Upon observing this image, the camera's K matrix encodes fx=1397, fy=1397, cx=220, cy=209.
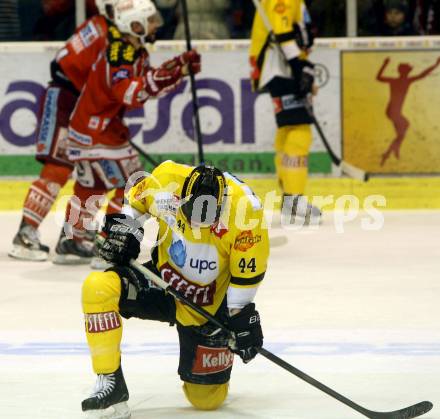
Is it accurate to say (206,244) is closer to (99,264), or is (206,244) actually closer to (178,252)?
(178,252)

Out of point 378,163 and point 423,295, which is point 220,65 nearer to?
point 378,163

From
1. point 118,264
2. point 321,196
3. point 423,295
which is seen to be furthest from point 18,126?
point 118,264

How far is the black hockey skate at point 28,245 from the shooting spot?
300 inches

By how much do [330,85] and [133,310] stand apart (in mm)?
5116

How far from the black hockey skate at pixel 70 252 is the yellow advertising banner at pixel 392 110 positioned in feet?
7.97

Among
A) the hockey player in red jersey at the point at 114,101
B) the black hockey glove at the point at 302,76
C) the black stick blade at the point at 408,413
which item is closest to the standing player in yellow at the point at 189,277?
the black stick blade at the point at 408,413

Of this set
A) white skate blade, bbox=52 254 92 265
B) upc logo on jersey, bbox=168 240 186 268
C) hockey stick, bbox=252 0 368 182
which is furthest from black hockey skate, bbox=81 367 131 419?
hockey stick, bbox=252 0 368 182

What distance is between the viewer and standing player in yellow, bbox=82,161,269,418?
4.21 metres

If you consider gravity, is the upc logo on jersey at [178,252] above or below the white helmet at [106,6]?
below

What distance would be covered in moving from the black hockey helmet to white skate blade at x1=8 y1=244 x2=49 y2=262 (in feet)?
11.4

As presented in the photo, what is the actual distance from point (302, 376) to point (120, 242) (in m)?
0.69

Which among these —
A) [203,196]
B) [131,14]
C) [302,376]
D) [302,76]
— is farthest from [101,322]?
[302,76]

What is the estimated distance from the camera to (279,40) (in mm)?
8531

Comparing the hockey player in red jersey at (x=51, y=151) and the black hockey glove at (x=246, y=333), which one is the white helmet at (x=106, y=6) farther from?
the black hockey glove at (x=246, y=333)
